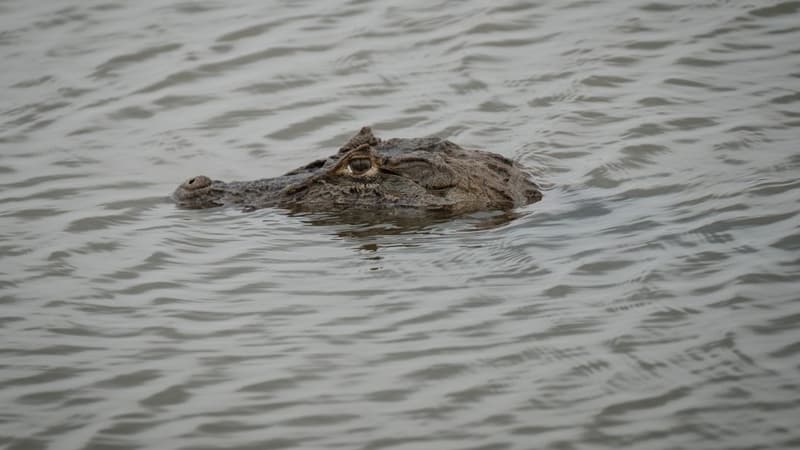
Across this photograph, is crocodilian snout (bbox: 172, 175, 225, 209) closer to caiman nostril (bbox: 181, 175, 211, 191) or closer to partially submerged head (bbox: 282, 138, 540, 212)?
caiman nostril (bbox: 181, 175, 211, 191)

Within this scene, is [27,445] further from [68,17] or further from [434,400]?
[68,17]

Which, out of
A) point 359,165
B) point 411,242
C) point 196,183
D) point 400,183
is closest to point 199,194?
point 196,183

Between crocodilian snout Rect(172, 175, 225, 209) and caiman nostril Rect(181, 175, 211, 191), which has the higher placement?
caiman nostril Rect(181, 175, 211, 191)

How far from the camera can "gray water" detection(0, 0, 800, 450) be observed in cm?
408

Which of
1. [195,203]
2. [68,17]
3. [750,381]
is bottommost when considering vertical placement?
[750,381]

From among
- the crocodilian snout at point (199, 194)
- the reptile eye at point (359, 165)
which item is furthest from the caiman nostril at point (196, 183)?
the reptile eye at point (359, 165)

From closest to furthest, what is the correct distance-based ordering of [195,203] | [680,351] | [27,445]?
[27,445] → [680,351] → [195,203]

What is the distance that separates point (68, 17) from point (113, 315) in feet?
24.7

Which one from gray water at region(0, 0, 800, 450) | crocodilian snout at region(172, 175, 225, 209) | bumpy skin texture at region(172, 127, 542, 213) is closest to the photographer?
gray water at region(0, 0, 800, 450)

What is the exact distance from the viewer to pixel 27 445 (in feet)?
13.0

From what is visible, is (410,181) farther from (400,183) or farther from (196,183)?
(196,183)

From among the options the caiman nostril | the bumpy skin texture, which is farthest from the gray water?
the caiman nostril

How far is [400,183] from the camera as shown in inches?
256

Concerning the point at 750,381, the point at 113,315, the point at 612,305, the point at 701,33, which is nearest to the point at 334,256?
the point at 113,315
